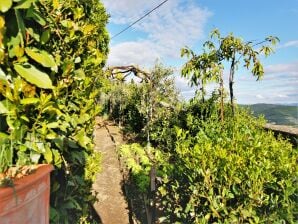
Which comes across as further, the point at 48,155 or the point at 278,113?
the point at 278,113

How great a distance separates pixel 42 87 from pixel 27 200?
679 mm

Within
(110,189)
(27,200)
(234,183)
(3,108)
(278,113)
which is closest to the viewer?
(27,200)

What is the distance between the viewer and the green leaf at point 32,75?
1920mm

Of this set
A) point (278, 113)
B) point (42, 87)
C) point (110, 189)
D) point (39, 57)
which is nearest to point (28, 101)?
point (42, 87)

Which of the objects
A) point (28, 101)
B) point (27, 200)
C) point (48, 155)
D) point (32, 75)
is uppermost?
point (32, 75)

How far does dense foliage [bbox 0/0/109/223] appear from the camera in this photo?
187 centimetres

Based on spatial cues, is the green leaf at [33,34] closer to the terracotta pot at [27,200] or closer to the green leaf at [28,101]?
the green leaf at [28,101]

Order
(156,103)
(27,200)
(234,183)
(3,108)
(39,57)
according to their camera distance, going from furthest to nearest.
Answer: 1. (156,103)
2. (234,183)
3. (39,57)
4. (3,108)
5. (27,200)

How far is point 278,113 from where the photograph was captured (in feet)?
28.7

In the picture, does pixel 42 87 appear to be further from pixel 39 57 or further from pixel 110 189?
pixel 110 189

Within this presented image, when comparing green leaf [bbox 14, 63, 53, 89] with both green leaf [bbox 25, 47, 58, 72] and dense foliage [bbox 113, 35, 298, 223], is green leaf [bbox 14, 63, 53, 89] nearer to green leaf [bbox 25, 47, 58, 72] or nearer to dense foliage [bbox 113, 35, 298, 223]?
green leaf [bbox 25, 47, 58, 72]

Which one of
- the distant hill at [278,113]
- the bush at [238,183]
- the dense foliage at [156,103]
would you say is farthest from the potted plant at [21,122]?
the dense foliage at [156,103]

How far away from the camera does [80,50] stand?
327cm

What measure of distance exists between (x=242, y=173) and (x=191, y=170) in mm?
678
